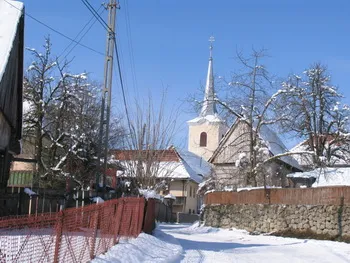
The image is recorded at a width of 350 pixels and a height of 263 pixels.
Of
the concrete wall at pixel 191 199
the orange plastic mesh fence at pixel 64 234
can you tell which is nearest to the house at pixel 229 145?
the concrete wall at pixel 191 199

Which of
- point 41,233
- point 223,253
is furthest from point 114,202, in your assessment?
point 223,253

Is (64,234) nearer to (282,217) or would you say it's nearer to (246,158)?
(282,217)

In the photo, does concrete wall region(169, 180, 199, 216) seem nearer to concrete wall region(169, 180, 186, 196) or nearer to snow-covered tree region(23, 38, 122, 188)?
concrete wall region(169, 180, 186, 196)

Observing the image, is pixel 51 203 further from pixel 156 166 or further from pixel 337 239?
pixel 156 166

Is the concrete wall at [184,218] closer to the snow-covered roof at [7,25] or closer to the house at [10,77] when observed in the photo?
the house at [10,77]

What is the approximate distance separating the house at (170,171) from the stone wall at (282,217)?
4.99 meters

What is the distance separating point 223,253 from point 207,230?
50.2 feet

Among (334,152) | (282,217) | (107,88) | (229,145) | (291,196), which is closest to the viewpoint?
(107,88)

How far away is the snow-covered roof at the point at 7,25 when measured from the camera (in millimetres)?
15301

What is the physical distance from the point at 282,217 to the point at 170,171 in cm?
1674

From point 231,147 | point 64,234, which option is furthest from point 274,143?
point 64,234

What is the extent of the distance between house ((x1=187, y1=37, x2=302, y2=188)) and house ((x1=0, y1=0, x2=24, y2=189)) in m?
16.3

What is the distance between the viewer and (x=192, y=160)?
246ft

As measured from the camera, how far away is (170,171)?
4306cm
